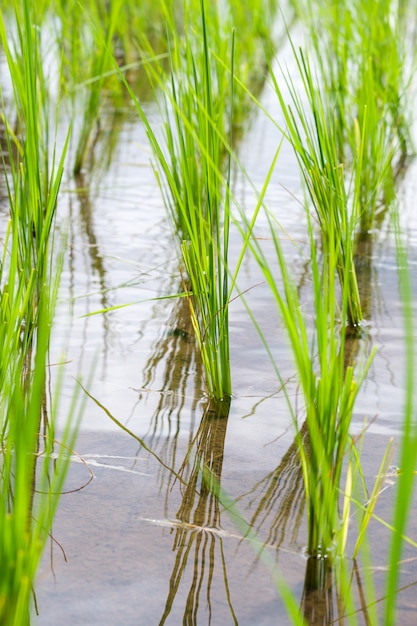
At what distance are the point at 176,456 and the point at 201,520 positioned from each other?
8.3 inches

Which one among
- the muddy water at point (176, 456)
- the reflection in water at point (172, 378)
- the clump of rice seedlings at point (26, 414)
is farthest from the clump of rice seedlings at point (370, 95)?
the clump of rice seedlings at point (26, 414)

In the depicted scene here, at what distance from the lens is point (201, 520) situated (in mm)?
1404

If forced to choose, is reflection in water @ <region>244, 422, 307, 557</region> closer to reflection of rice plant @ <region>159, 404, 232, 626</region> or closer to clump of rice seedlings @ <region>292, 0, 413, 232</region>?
reflection of rice plant @ <region>159, 404, 232, 626</region>

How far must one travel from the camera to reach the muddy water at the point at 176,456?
4.04 feet

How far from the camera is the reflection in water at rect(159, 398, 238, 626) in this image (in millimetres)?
1232

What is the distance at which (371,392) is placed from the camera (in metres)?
1.86

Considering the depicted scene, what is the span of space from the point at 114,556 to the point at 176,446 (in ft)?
1.13

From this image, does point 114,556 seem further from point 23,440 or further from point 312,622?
point 23,440

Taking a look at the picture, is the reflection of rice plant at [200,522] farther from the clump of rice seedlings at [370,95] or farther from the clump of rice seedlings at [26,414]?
the clump of rice seedlings at [370,95]

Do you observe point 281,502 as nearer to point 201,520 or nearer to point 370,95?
point 201,520

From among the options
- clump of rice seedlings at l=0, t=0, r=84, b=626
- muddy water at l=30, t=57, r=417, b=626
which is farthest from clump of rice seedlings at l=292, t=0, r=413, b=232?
clump of rice seedlings at l=0, t=0, r=84, b=626

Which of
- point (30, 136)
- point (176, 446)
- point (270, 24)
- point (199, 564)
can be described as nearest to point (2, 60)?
point (270, 24)

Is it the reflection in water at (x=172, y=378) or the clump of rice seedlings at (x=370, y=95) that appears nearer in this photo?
the reflection in water at (x=172, y=378)

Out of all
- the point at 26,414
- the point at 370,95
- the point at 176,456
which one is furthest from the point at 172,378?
the point at 370,95
